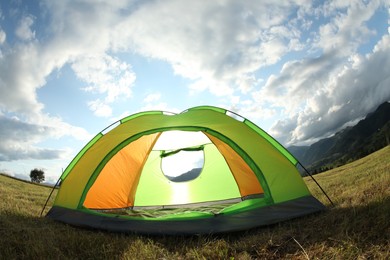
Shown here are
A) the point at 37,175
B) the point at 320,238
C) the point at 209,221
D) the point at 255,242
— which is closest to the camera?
the point at 320,238

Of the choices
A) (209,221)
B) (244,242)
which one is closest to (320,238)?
(244,242)

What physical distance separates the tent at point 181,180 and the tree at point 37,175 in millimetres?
97447

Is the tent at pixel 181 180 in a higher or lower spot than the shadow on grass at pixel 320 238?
higher

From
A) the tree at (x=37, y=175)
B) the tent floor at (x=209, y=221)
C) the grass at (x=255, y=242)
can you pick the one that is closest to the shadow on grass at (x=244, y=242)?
the grass at (x=255, y=242)

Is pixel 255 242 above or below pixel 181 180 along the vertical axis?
below

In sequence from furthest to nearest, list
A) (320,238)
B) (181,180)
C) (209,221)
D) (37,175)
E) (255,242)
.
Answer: (37,175)
(181,180)
(209,221)
(255,242)
(320,238)

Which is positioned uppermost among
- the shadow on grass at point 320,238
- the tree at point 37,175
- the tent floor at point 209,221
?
the tree at point 37,175

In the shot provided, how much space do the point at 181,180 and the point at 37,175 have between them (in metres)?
98.5

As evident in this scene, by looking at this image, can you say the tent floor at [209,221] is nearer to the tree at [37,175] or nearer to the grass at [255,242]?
the grass at [255,242]

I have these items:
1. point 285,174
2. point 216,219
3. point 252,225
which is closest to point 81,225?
point 216,219

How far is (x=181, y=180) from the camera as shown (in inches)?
390

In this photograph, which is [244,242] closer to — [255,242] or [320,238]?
[255,242]

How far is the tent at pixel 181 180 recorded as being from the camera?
5.71 metres

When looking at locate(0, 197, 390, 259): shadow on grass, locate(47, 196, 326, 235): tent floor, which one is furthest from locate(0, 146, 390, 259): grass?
locate(47, 196, 326, 235): tent floor
